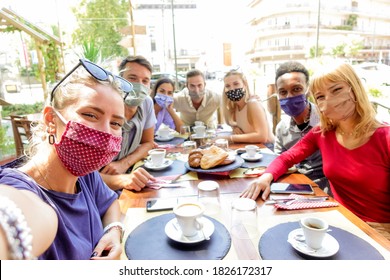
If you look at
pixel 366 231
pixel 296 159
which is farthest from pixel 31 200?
pixel 296 159

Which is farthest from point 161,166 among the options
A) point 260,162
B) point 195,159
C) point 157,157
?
point 260,162

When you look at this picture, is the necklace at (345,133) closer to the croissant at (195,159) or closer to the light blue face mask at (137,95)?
the croissant at (195,159)

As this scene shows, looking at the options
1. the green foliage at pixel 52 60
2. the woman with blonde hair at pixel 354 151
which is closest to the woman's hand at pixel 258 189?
the woman with blonde hair at pixel 354 151

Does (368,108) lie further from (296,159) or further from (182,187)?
(182,187)

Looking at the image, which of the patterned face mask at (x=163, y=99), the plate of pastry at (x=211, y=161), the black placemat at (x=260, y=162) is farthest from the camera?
the patterned face mask at (x=163, y=99)

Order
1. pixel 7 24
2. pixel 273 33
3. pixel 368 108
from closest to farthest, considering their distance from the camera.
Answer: pixel 368 108, pixel 7 24, pixel 273 33

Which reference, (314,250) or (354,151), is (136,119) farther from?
(314,250)

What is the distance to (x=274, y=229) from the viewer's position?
87cm

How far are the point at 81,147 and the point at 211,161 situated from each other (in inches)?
31.2

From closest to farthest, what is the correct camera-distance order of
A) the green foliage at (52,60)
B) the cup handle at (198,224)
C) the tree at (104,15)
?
the cup handle at (198,224) < the green foliage at (52,60) < the tree at (104,15)

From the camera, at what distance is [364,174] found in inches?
48.6

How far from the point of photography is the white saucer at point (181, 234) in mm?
805

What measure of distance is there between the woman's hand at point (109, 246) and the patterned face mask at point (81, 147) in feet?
0.80
